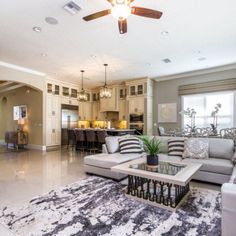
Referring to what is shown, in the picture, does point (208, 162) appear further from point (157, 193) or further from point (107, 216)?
point (107, 216)

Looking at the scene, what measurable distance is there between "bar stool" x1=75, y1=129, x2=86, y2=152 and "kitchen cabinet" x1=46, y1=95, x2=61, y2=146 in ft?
4.04

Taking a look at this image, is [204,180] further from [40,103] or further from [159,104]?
[40,103]

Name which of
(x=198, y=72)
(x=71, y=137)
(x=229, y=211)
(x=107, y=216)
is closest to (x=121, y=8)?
(x=229, y=211)

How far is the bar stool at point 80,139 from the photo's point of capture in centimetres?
695

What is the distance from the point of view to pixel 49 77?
7.64m

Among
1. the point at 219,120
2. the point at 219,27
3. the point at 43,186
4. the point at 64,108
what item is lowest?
the point at 43,186

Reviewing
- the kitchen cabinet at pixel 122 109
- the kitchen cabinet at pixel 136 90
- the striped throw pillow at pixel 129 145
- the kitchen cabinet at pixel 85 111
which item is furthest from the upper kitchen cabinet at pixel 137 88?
the striped throw pillow at pixel 129 145

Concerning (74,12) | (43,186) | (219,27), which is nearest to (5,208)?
(43,186)

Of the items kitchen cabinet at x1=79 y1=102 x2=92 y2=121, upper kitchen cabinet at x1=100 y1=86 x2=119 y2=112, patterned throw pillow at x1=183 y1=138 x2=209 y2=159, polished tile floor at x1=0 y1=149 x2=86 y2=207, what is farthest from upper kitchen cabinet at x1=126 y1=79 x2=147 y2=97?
polished tile floor at x1=0 y1=149 x2=86 y2=207

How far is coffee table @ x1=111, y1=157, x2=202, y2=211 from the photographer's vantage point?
2255 millimetres

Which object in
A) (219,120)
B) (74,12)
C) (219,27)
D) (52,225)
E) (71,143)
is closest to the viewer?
(52,225)

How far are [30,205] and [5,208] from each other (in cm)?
32

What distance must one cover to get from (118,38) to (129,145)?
2.60m

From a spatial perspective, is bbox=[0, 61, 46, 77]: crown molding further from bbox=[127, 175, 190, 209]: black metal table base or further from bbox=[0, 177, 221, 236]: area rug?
bbox=[127, 175, 190, 209]: black metal table base
